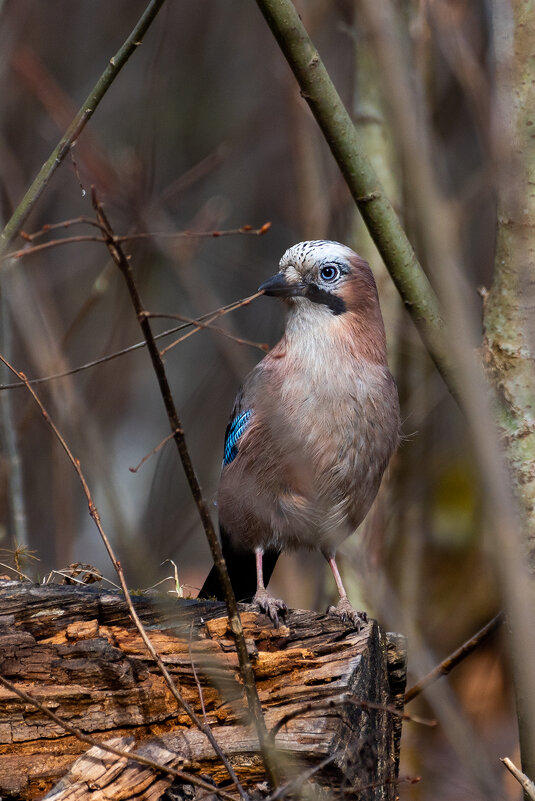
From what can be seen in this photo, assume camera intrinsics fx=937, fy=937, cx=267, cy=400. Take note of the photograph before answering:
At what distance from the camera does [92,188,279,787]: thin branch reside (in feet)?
7.27

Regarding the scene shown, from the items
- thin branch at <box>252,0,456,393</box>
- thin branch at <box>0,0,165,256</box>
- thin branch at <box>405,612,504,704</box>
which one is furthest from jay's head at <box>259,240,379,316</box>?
thin branch at <box>405,612,504,704</box>

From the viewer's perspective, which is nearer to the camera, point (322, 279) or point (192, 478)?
point (192, 478)

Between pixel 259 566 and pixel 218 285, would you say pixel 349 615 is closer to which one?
pixel 259 566

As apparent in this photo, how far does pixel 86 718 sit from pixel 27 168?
17.9 feet

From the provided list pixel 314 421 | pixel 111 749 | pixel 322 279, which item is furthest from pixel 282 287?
pixel 111 749

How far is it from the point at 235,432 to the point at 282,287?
720 mm

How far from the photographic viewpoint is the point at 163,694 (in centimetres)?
294

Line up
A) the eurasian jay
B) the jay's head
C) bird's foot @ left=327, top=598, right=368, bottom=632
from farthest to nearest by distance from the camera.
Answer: the jay's head, the eurasian jay, bird's foot @ left=327, top=598, right=368, bottom=632

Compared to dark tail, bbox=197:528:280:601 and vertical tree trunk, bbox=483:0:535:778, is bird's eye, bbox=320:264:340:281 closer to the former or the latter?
vertical tree trunk, bbox=483:0:535:778

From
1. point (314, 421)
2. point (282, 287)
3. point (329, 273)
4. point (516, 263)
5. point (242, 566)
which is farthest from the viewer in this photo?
point (242, 566)

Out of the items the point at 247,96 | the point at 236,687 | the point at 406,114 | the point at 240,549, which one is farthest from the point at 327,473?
the point at 247,96

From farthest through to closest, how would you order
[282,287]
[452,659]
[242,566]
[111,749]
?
[242,566] < [282,287] < [452,659] < [111,749]

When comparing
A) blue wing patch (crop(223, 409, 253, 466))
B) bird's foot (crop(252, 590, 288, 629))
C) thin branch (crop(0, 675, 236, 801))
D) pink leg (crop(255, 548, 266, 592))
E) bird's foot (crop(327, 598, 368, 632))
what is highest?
blue wing patch (crop(223, 409, 253, 466))

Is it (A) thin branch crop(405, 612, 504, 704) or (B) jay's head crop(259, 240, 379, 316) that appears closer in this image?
(A) thin branch crop(405, 612, 504, 704)
